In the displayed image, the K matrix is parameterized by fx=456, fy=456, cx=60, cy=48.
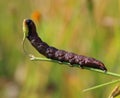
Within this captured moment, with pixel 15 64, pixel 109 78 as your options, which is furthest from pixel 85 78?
pixel 15 64

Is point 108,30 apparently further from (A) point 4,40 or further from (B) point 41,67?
(A) point 4,40

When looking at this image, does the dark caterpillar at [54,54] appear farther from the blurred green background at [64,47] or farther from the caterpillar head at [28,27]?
the blurred green background at [64,47]

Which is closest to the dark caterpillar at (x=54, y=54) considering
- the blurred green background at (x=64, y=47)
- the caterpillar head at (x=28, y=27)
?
the caterpillar head at (x=28, y=27)

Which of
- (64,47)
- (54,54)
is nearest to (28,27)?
(54,54)

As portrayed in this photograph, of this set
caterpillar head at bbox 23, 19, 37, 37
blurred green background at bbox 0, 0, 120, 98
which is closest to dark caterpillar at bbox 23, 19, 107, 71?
caterpillar head at bbox 23, 19, 37, 37

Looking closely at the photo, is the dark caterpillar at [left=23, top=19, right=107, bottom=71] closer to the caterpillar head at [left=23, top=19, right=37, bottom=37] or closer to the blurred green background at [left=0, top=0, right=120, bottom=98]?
the caterpillar head at [left=23, top=19, right=37, bottom=37]

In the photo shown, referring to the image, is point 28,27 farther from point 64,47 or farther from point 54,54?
point 64,47

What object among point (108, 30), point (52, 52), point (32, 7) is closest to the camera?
point (52, 52)

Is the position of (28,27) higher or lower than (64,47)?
higher
